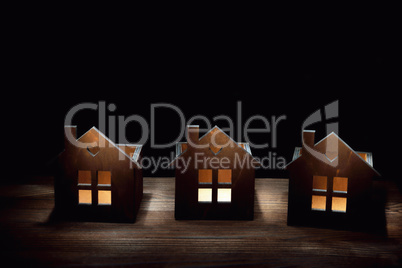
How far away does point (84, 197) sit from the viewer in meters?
Answer: 1.42

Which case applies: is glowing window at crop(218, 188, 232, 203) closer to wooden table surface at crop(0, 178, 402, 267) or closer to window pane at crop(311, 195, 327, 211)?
wooden table surface at crop(0, 178, 402, 267)

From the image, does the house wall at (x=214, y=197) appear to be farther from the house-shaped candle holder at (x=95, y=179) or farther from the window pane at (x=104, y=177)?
the window pane at (x=104, y=177)

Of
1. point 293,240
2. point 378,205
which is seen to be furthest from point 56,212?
point 378,205

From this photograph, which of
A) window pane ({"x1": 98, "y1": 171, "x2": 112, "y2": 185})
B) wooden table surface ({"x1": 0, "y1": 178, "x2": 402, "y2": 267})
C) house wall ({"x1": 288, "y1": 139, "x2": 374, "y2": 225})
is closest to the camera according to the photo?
wooden table surface ({"x1": 0, "y1": 178, "x2": 402, "y2": 267})

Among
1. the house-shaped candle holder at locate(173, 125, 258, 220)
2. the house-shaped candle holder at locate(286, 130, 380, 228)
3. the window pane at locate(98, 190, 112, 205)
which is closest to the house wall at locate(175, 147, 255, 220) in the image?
the house-shaped candle holder at locate(173, 125, 258, 220)

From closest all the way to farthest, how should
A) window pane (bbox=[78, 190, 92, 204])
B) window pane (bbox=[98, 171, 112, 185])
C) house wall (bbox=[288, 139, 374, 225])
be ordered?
house wall (bbox=[288, 139, 374, 225])
window pane (bbox=[78, 190, 92, 204])
window pane (bbox=[98, 171, 112, 185])

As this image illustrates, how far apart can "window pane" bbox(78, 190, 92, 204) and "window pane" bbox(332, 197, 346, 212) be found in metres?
0.91

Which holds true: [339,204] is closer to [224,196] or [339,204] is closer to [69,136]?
[224,196]

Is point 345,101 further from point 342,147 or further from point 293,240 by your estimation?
point 293,240

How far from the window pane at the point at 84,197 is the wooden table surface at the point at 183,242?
0.10m

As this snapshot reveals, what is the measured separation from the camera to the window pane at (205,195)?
1454mm

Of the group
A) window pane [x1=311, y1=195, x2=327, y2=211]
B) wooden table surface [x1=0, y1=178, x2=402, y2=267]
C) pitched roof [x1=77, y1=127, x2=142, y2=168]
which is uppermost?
pitched roof [x1=77, y1=127, x2=142, y2=168]

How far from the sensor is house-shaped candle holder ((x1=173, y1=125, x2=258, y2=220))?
1.36 metres

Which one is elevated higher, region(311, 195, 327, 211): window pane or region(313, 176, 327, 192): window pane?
region(313, 176, 327, 192): window pane
